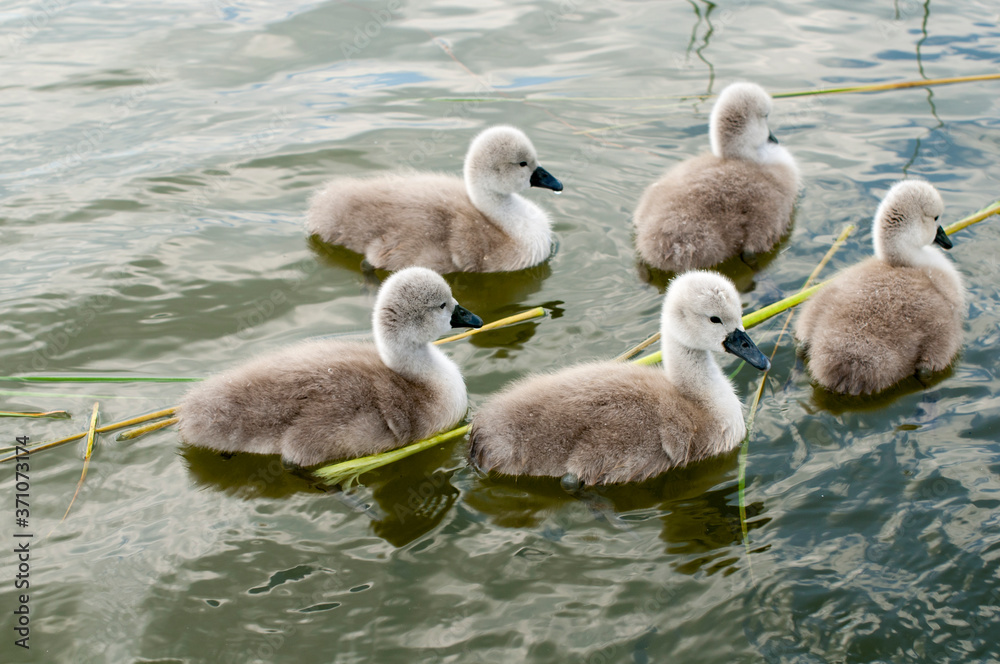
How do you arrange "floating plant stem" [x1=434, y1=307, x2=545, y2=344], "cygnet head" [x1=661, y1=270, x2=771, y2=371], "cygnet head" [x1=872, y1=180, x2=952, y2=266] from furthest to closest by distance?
"floating plant stem" [x1=434, y1=307, x2=545, y2=344]
"cygnet head" [x1=872, y1=180, x2=952, y2=266]
"cygnet head" [x1=661, y1=270, x2=771, y2=371]

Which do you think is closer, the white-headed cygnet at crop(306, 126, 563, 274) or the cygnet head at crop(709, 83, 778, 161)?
the white-headed cygnet at crop(306, 126, 563, 274)

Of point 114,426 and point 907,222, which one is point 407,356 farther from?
point 907,222

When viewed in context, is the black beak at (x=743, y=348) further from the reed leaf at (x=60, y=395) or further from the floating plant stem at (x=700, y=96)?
the floating plant stem at (x=700, y=96)

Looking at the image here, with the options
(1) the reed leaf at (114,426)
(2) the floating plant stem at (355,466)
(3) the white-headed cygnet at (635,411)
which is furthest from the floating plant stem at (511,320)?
(1) the reed leaf at (114,426)

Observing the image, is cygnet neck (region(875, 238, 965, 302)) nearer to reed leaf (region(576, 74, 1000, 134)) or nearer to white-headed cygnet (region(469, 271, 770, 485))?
white-headed cygnet (region(469, 271, 770, 485))

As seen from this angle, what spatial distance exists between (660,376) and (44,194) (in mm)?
5290

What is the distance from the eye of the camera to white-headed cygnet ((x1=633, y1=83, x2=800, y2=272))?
6.12m

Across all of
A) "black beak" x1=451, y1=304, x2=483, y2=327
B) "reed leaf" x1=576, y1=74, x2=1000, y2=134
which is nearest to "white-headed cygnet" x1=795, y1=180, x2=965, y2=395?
"black beak" x1=451, y1=304, x2=483, y2=327

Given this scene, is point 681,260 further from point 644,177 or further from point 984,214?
point 984,214

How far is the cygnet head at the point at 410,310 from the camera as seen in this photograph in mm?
4625

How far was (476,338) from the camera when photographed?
5727 millimetres

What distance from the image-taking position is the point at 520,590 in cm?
389

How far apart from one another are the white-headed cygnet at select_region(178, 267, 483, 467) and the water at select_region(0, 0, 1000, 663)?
8.8 inches

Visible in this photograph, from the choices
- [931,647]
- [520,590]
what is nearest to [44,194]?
[520,590]
